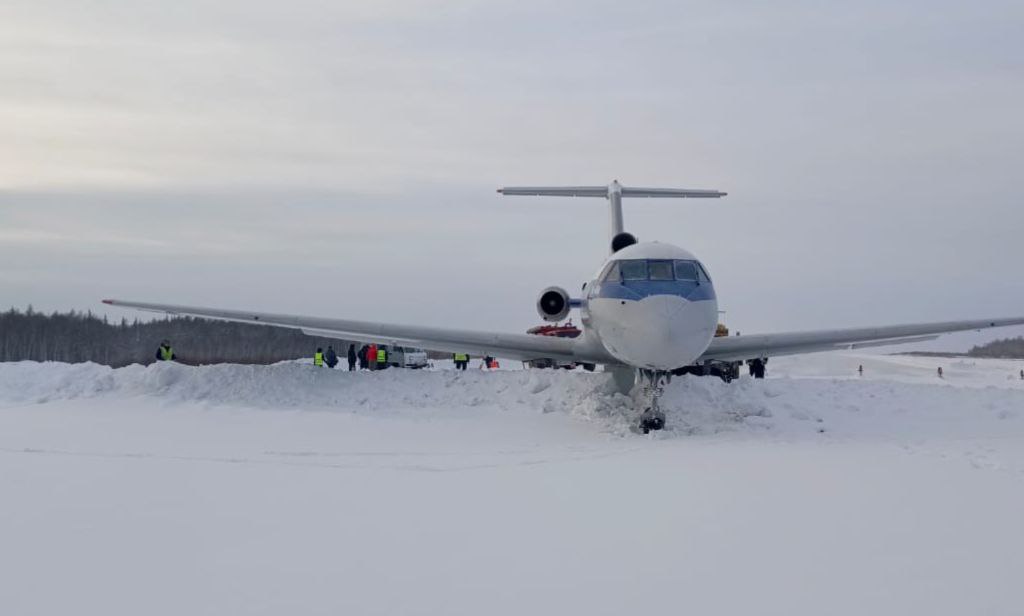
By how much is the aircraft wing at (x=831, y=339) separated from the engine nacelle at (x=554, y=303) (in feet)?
11.5

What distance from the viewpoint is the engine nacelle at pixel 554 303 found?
19.6 meters

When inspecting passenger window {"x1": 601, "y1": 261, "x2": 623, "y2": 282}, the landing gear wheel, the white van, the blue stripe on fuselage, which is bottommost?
the landing gear wheel

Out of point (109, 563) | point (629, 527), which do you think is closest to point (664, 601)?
point (629, 527)

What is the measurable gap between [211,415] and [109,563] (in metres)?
11.4

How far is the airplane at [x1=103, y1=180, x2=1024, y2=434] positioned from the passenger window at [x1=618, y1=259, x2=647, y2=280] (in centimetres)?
2

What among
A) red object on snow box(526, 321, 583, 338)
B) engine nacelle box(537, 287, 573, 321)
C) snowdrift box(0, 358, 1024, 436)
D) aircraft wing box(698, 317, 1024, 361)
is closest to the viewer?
snowdrift box(0, 358, 1024, 436)

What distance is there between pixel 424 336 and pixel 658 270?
249 inches

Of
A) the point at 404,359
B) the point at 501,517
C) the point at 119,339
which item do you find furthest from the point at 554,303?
the point at 119,339

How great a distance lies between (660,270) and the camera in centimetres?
1513

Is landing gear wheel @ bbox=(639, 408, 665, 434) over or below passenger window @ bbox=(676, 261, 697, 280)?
below

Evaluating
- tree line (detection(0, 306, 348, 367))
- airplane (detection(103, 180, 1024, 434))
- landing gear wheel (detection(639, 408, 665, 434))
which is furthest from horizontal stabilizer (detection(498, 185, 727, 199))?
tree line (detection(0, 306, 348, 367))

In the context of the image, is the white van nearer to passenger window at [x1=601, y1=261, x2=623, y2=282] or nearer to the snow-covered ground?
passenger window at [x1=601, y1=261, x2=623, y2=282]

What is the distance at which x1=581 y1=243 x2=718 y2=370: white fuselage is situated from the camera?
556 inches

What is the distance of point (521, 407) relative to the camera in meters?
17.8
